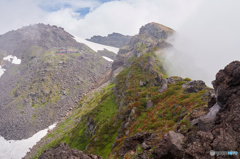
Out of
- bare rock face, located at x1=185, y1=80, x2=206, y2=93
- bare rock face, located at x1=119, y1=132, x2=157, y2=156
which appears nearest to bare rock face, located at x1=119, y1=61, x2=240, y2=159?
bare rock face, located at x1=119, y1=132, x2=157, y2=156

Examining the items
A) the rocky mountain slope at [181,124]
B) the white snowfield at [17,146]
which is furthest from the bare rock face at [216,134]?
the white snowfield at [17,146]

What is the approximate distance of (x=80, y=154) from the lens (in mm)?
25703

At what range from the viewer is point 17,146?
429 feet

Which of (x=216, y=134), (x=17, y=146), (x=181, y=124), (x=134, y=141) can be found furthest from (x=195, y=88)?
(x=17, y=146)

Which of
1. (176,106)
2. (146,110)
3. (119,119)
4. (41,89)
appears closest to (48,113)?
(41,89)

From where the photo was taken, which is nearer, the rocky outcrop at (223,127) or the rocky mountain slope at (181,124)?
the rocky outcrop at (223,127)

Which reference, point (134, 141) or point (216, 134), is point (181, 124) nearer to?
point (134, 141)

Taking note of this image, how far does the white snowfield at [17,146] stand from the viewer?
124 meters

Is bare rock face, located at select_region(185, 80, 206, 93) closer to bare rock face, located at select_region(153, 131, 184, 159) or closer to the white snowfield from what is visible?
bare rock face, located at select_region(153, 131, 184, 159)

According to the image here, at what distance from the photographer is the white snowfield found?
124269 mm

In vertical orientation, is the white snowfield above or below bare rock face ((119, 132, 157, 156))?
below

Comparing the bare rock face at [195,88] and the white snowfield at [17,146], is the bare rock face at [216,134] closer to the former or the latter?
the bare rock face at [195,88]

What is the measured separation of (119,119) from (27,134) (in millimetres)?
124839

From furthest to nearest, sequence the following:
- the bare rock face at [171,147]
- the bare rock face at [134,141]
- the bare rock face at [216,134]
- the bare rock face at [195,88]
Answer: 1. the bare rock face at [195,88]
2. the bare rock face at [134,141]
3. the bare rock face at [171,147]
4. the bare rock face at [216,134]
